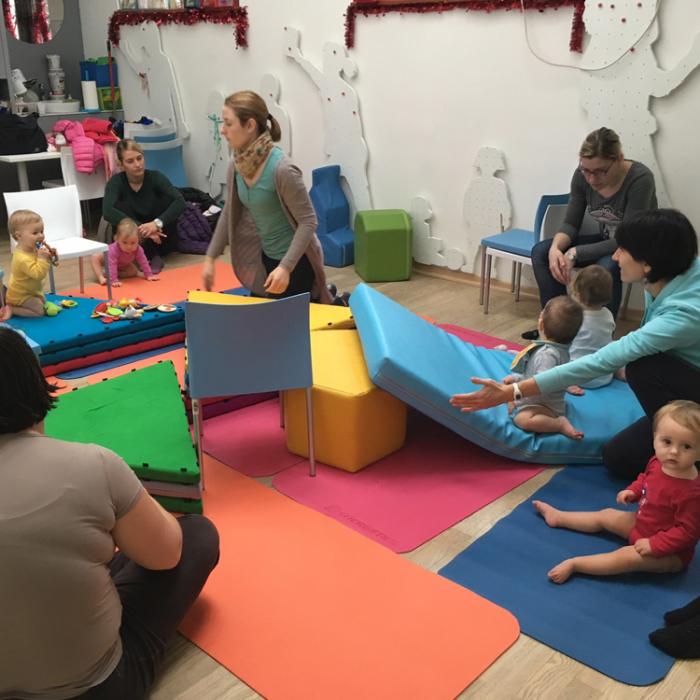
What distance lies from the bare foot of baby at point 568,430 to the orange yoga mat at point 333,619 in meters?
0.89

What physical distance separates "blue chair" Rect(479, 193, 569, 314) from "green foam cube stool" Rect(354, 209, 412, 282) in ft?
2.07

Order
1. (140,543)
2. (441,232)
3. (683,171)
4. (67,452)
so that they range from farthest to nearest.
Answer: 1. (441,232)
2. (683,171)
3. (140,543)
4. (67,452)

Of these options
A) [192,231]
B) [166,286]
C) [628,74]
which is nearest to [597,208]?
[628,74]

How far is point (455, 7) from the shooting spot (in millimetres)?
4672

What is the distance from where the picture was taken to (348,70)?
212 inches

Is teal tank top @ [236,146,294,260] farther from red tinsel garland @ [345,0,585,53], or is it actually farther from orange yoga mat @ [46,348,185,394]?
red tinsel garland @ [345,0,585,53]

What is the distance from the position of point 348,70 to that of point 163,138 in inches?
76.0

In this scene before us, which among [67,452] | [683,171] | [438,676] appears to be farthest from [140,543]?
[683,171]

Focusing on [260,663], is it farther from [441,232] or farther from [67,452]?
[441,232]

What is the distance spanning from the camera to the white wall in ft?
13.2

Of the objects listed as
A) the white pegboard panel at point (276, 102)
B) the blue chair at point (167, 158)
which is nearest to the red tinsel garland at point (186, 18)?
the white pegboard panel at point (276, 102)

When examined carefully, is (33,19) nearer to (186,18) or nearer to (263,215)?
(186,18)

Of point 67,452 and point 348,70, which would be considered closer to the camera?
point 67,452

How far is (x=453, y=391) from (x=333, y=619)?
0.97 metres
